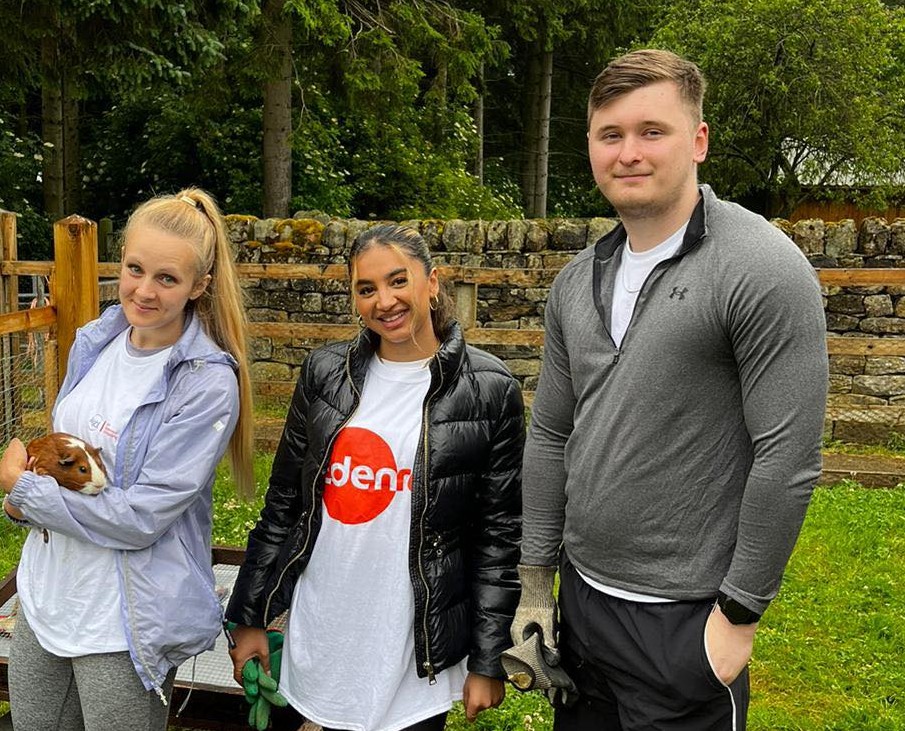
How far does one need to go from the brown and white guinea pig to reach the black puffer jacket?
45cm

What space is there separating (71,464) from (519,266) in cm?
633

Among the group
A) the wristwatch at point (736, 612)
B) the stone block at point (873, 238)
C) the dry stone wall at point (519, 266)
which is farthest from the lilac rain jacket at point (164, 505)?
the stone block at point (873, 238)

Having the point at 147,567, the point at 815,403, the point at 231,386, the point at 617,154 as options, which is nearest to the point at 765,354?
the point at 815,403

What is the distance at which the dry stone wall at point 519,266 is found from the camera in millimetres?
7449

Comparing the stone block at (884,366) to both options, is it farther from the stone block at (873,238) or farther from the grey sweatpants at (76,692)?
the grey sweatpants at (76,692)

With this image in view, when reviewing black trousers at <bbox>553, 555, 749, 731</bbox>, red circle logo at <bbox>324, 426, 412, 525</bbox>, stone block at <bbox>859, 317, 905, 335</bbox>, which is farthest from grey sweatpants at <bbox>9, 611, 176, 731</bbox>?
stone block at <bbox>859, 317, 905, 335</bbox>

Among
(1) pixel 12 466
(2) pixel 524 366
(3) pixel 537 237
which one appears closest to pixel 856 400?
(2) pixel 524 366

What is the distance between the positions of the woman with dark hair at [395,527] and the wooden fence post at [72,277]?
2428mm

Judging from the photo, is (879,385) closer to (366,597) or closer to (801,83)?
(366,597)

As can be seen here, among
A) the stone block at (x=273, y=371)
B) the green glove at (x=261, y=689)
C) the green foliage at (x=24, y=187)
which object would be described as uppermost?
the green foliage at (x=24, y=187)

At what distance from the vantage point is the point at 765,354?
160 centimetres

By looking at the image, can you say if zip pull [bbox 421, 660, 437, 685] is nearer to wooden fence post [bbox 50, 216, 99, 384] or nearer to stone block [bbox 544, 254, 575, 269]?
wooden fence post [bbox 50, 216, 99, 384]

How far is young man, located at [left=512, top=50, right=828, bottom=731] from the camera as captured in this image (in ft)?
5.28

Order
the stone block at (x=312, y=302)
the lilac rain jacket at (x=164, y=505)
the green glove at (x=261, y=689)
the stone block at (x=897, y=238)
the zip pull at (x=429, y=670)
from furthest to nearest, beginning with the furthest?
the stone block at (x=312, y=302), the stone block at (x=897, y=238), the green glove at (x=261, y=689), the zip pull at (x=429, y=670), the lilac rain jacket at (x=164, y=505)
